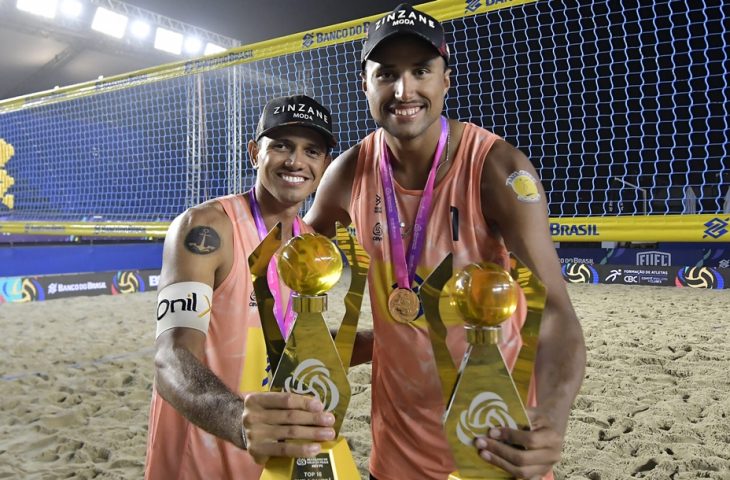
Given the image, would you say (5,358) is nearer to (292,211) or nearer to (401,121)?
(292,211)

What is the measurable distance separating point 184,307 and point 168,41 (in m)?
13.5

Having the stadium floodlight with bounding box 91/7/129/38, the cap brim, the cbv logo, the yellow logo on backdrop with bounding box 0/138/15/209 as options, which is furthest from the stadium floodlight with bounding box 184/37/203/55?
the cap brim

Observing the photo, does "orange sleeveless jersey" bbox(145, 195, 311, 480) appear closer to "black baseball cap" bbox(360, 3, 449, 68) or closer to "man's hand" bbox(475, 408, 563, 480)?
"black baseball cap" bbox(360, 3, 449, 68)

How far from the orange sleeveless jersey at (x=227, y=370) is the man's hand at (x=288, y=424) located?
771mm

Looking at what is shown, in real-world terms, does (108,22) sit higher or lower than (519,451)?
higher

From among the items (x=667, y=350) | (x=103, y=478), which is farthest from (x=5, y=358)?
(x=667, y=350)

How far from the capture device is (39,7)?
11703mm

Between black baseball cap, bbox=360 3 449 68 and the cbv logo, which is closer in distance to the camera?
black baseball cap, bbox=360 3 449 68

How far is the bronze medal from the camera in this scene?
4.10 ft

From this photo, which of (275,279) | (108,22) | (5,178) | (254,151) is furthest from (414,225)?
(108,22)

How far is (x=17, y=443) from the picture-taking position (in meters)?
2.79

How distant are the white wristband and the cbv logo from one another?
7.97 m

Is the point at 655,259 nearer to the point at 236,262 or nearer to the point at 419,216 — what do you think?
the point at 419,216

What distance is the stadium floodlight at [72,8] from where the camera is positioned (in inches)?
469
